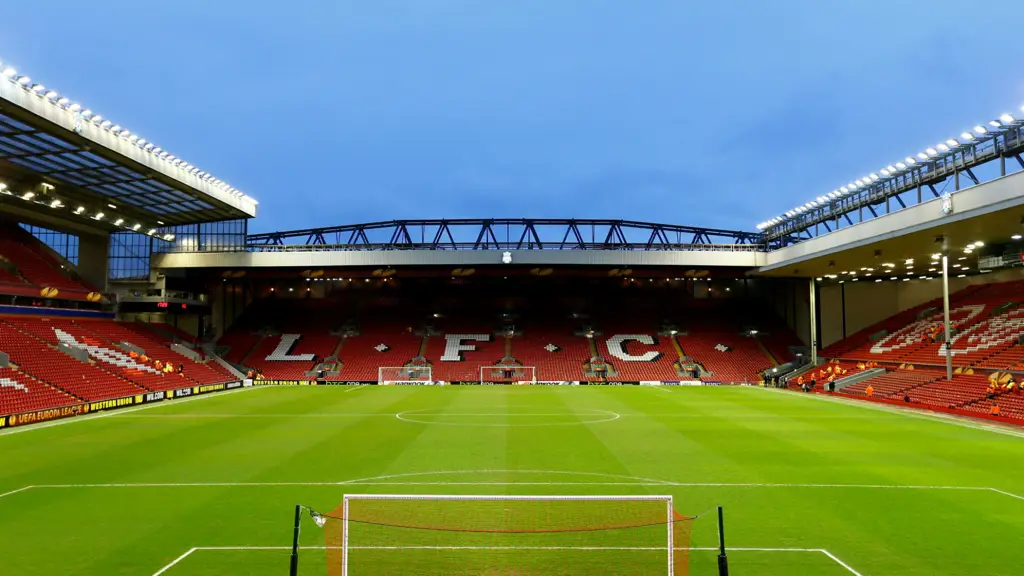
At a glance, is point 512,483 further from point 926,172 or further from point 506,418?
point 926,172

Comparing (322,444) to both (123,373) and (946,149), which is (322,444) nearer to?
(123,373)

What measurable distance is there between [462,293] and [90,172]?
3535cm

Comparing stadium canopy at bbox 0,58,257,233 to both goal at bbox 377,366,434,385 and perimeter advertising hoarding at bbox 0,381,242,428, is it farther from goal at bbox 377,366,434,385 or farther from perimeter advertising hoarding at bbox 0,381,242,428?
goal at bbox 377,366,434,385

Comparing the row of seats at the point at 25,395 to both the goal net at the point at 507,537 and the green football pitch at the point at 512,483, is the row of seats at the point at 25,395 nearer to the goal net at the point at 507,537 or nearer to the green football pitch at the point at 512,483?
the green football pitch at the point at 512,483

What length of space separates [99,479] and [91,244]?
37.5m

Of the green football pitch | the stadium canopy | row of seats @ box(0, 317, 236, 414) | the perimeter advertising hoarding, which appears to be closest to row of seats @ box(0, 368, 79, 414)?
row of seats @ box(0, 317, 236, 414)

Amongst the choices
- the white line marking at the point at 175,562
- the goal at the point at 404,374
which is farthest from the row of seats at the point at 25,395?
the goal at the point at 404,374

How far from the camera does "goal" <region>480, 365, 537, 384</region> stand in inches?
1880

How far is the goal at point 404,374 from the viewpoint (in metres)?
47.3

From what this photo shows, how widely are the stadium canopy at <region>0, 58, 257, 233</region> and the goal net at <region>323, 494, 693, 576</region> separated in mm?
23246

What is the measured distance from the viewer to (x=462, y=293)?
2403 inches

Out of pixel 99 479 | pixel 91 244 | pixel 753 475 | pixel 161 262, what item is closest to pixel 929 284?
pixel 753 475

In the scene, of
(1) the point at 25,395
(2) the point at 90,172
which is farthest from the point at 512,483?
(2) the point at 90,172

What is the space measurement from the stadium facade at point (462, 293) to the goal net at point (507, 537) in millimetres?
20709
